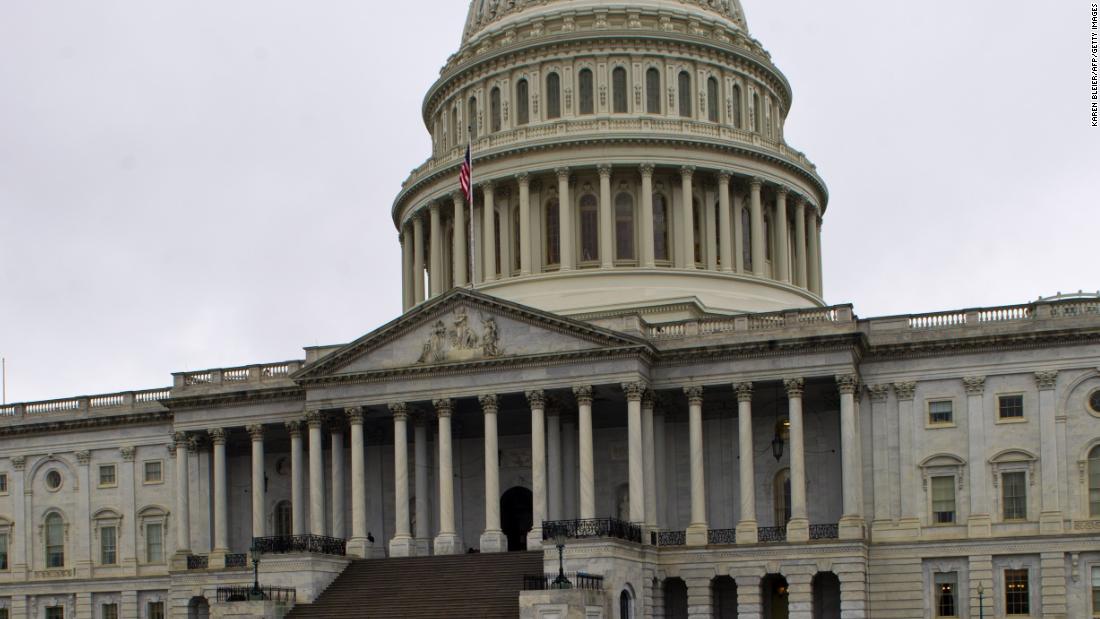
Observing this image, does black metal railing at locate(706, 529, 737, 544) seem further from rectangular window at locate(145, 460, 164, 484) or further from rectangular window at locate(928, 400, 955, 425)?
rectangular window at locate(145, 460, 164, 484)

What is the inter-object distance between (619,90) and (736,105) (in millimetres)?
6688

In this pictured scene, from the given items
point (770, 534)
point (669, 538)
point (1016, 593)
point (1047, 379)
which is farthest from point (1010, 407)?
point (669, 538)

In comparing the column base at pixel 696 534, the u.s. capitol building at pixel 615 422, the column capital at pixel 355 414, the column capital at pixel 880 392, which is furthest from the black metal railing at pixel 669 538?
the column capital at pixel 355 414

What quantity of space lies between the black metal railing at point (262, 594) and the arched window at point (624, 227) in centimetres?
2497

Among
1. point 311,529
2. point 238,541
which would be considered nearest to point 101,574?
point 238,541

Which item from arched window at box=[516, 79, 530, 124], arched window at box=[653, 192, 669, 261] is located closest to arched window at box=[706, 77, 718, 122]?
arched window at box=[653, 192, 669, 261]

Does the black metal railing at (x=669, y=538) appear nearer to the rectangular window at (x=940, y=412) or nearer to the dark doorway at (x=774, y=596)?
the dark doorway at (x=774, y=596)

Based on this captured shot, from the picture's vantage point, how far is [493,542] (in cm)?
6247

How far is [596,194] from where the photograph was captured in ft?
258

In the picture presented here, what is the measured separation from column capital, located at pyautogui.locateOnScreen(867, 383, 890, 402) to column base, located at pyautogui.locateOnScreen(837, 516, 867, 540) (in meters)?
5.37

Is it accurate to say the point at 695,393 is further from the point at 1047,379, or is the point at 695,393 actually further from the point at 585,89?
the point at 585,89

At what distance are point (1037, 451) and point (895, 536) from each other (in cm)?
636

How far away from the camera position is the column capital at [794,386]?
61281 mm

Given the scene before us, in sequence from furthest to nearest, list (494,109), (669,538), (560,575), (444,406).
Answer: (494,109) < (444,406) < (669,538) < (560,575)
